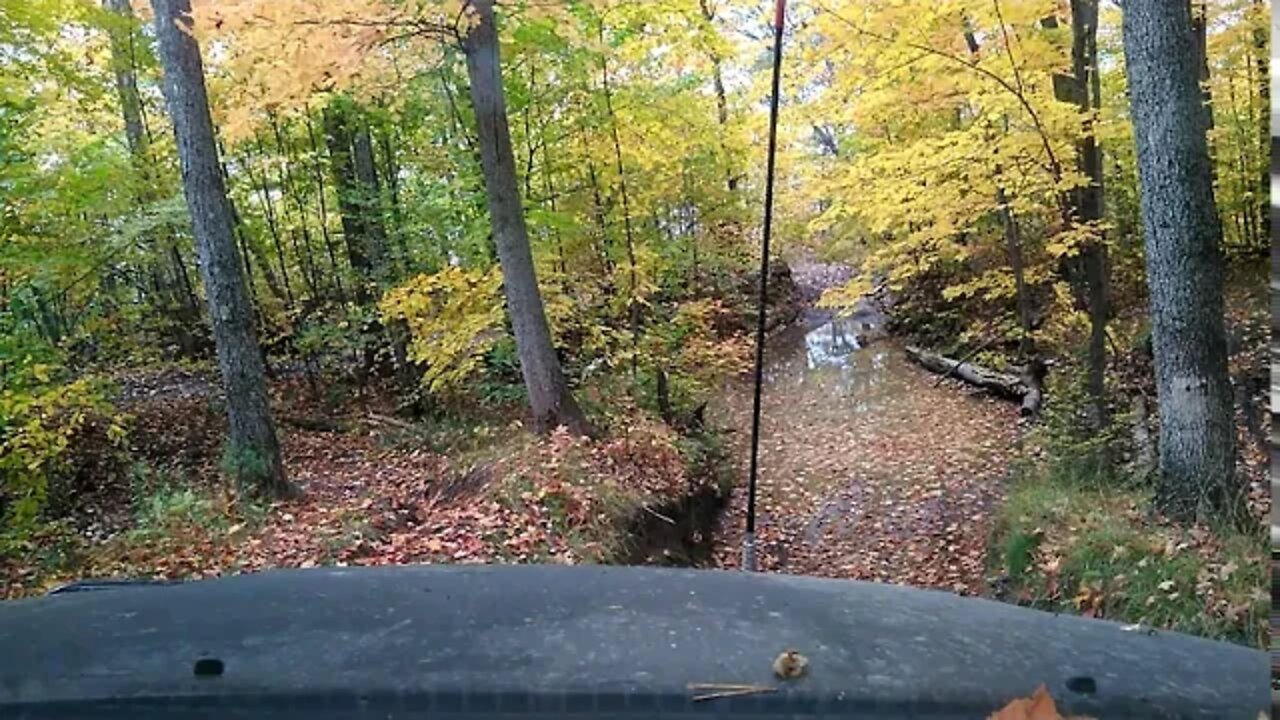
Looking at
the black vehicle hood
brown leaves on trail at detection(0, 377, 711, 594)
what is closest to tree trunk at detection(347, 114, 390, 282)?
brown leaves on trail at detection(0, 377, 711, 594)

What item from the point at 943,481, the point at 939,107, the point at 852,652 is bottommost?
the point at 943,481

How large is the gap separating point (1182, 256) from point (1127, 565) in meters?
1.45

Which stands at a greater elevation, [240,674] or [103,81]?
[103,81]

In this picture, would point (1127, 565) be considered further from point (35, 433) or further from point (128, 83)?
point (128, 83)

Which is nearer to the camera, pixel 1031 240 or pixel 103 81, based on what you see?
pixel 103 81

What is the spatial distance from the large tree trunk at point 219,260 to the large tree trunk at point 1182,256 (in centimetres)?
494

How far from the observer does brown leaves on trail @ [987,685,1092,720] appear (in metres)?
1.11

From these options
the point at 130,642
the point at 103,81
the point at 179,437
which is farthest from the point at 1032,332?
the point at 130,642

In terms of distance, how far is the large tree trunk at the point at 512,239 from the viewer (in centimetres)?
613

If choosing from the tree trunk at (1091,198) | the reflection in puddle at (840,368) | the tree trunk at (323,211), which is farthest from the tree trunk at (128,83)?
the tree trunk at (1091,198)

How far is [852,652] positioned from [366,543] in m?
4.12

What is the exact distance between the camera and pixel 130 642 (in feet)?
4.69

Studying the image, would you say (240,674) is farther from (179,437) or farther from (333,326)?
(333,326)

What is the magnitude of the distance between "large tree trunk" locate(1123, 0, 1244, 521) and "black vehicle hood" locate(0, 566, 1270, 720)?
3.33m
